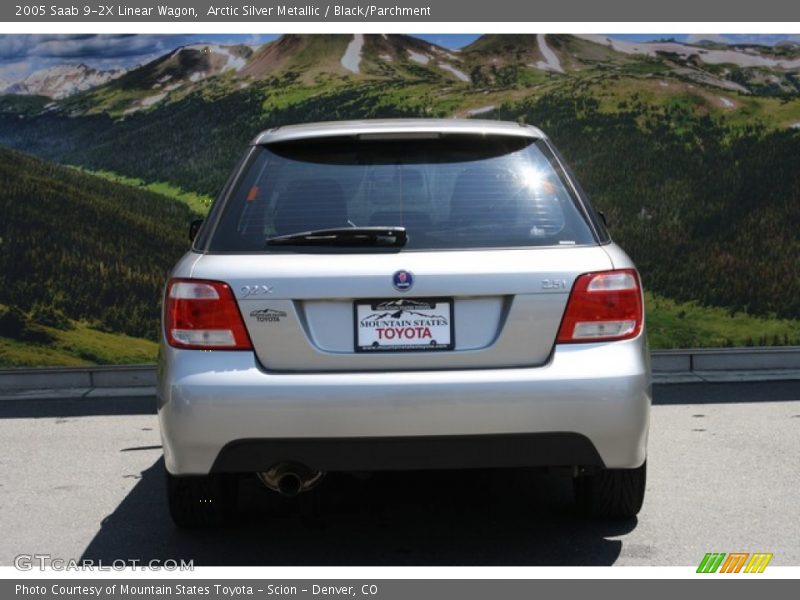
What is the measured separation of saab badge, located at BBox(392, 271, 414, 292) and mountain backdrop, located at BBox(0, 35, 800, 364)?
223 inches

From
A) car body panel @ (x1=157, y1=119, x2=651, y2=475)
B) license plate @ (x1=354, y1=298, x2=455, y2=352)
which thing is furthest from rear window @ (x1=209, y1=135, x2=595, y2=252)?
license plate @ (x1=354, y1=298, x2=455, y2=352)

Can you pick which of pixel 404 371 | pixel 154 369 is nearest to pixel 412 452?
pixel 404 371

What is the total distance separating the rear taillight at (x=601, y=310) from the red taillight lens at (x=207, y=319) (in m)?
1.18

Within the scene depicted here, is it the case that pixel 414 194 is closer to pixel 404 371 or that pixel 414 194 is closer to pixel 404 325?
→ pixel 404 325

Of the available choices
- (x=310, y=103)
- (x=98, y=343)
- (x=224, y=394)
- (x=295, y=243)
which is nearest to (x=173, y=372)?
(x=224, y=394)

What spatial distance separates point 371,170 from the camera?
5.26 meters

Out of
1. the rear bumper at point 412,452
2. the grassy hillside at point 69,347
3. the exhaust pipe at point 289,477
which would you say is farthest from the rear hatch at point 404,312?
the grassy hillside at point 69,347

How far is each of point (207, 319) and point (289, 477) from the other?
0.69 meters

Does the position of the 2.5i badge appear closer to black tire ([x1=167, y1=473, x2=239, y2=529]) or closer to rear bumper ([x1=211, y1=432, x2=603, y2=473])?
rear bumper ([x1=211, y1=432, x2=603, y2=473])

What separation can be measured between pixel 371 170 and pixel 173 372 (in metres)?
1.11

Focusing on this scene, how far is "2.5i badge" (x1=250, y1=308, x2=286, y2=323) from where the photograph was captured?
4828mm

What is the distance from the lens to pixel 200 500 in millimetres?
5590

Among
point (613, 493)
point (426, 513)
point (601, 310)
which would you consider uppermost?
point (601, 310)

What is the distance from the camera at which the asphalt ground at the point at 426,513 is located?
5.36 m
